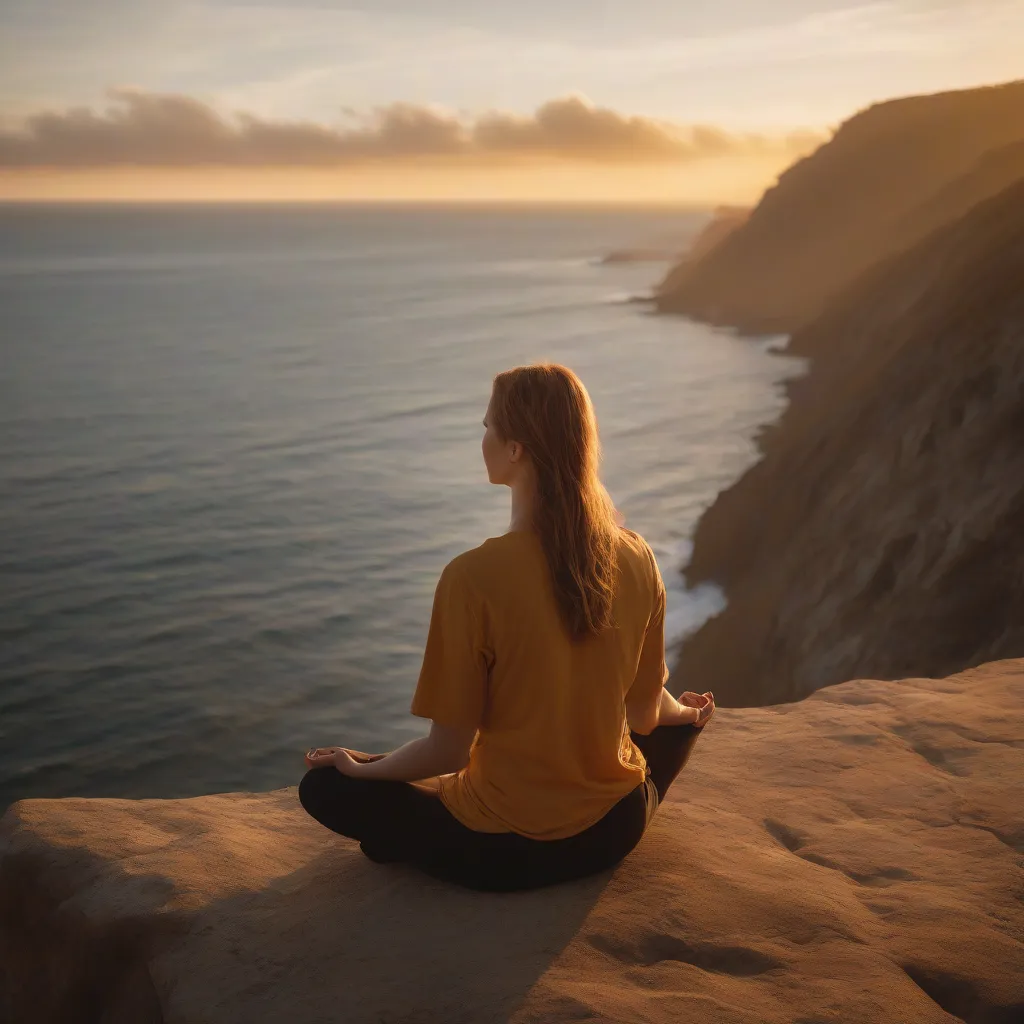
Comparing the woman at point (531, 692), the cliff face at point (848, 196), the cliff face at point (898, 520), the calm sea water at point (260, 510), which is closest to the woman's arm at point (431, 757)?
the woman at point (531, 692)

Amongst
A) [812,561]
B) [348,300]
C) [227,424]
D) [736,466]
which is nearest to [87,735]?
[812,561]

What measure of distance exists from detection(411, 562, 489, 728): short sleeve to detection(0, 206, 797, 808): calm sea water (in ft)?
50.6

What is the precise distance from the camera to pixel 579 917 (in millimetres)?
3799

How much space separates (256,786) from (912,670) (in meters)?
11.3

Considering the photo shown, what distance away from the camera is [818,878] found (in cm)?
430

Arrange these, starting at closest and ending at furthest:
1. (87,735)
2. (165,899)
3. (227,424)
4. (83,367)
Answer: (165,899)
(87,735)
(227,424)
(83,367)

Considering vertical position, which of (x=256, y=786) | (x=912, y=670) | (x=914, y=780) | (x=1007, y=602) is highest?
(x=914, y=780)

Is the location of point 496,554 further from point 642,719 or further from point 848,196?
point 848,196

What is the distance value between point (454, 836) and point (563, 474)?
4.96ft

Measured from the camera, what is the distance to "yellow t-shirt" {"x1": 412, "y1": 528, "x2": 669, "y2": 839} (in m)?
3.46

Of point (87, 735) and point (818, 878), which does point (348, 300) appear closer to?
point (87, 735)

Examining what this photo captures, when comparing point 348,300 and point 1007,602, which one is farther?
point 348,300

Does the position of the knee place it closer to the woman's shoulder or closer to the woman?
the woman

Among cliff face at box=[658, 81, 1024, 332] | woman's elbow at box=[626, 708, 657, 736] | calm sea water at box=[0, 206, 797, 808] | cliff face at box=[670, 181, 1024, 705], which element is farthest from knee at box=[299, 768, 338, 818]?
cliff face at box=[658, 81, 1024, 332]
